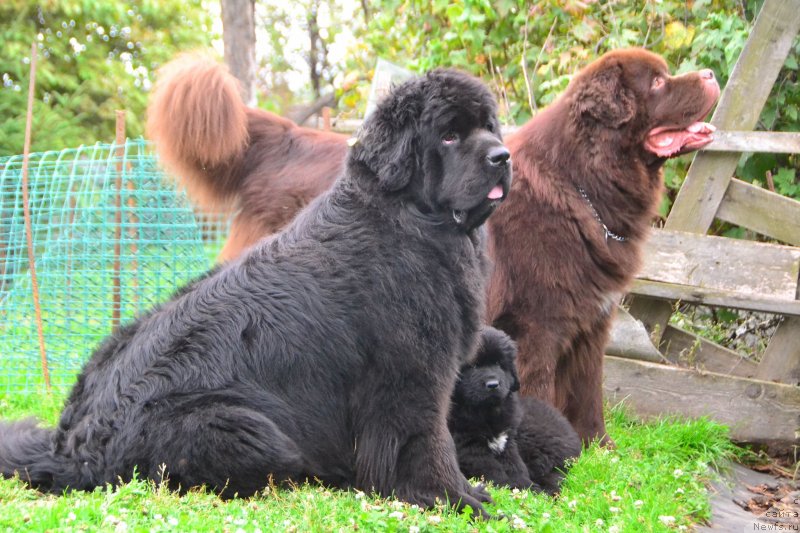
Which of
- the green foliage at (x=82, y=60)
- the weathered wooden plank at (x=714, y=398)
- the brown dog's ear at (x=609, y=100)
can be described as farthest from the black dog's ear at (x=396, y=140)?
the green foliage at (x=82, y=60)

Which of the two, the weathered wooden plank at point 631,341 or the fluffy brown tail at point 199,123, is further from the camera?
the weathered wooden plank at point 631,341

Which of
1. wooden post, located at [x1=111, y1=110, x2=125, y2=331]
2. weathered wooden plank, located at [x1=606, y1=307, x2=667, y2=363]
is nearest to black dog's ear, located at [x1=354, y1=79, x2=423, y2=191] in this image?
weathered wooden plank, located at [x1=606, y1=307, x2=667, y2=363]

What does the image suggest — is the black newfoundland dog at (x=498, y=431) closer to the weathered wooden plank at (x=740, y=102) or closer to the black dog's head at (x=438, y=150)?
the black dog's head at (x=438, y=150)

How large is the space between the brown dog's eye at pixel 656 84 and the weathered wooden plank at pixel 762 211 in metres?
1.40

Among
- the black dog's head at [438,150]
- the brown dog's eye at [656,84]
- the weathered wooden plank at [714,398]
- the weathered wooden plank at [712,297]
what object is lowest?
the weathered wooden plank at [714,398]

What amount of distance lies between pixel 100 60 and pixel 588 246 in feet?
41.3

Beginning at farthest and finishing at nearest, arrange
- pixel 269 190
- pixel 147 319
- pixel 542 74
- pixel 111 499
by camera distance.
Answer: pixel 542 74
pixel 269 190
pixel 147 319
pixel 111 499

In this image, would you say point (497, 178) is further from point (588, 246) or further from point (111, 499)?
point (111, 499)

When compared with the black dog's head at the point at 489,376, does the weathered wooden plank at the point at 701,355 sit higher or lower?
lower

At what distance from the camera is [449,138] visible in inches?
138

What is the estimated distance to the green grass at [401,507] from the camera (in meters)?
2.86

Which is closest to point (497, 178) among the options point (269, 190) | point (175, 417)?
point (175, 417)

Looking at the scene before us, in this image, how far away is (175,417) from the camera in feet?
10.7

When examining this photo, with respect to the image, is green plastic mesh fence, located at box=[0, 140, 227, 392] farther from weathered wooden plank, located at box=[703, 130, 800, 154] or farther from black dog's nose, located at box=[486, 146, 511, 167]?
weathered wooden plank, located at box=[703, 130, 800, 154]
